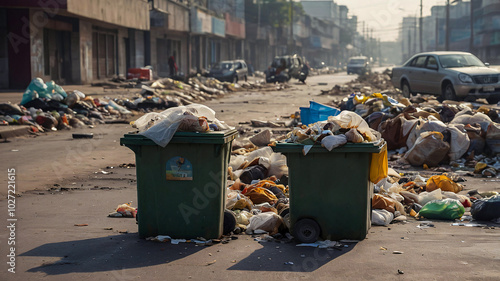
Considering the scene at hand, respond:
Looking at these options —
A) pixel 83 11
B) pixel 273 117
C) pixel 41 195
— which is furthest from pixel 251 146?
pixel 83 11

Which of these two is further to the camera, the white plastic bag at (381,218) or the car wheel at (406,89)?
the car wheel at (406,89)

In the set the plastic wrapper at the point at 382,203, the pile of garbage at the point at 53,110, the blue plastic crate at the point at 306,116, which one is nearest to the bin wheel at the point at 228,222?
the plastic wrapper at the point at 382,203

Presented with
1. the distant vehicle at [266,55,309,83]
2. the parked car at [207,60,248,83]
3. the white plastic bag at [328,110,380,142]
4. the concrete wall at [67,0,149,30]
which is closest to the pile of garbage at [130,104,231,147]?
the white plastic bag at [328,110,380,142]

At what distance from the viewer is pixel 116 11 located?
3475 cm

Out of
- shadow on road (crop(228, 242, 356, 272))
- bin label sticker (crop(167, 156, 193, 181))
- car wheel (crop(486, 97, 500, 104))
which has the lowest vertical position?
shadow on road (crop(228, 242, 356, 272))

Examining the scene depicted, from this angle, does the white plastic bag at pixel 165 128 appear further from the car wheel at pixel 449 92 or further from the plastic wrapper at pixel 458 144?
the car wheel at pixel 449 92

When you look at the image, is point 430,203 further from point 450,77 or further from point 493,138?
point 450,77

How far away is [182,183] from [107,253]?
886 mm

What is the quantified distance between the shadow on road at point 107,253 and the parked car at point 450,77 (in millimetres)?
16216

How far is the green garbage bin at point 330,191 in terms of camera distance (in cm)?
593

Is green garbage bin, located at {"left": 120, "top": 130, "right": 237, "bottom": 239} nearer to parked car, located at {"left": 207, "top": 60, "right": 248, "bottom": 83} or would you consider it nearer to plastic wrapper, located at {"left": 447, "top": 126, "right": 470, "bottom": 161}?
plastic wrapper, located at {"left": 447, "top": 126, "right": 470, "bottom": 161}

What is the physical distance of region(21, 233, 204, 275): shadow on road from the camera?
518 centimetres

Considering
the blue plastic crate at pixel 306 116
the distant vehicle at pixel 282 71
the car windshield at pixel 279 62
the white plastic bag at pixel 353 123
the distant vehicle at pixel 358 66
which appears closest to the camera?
the white plastic bag at pixel 353 123

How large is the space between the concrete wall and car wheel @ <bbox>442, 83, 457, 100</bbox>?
15.1m
